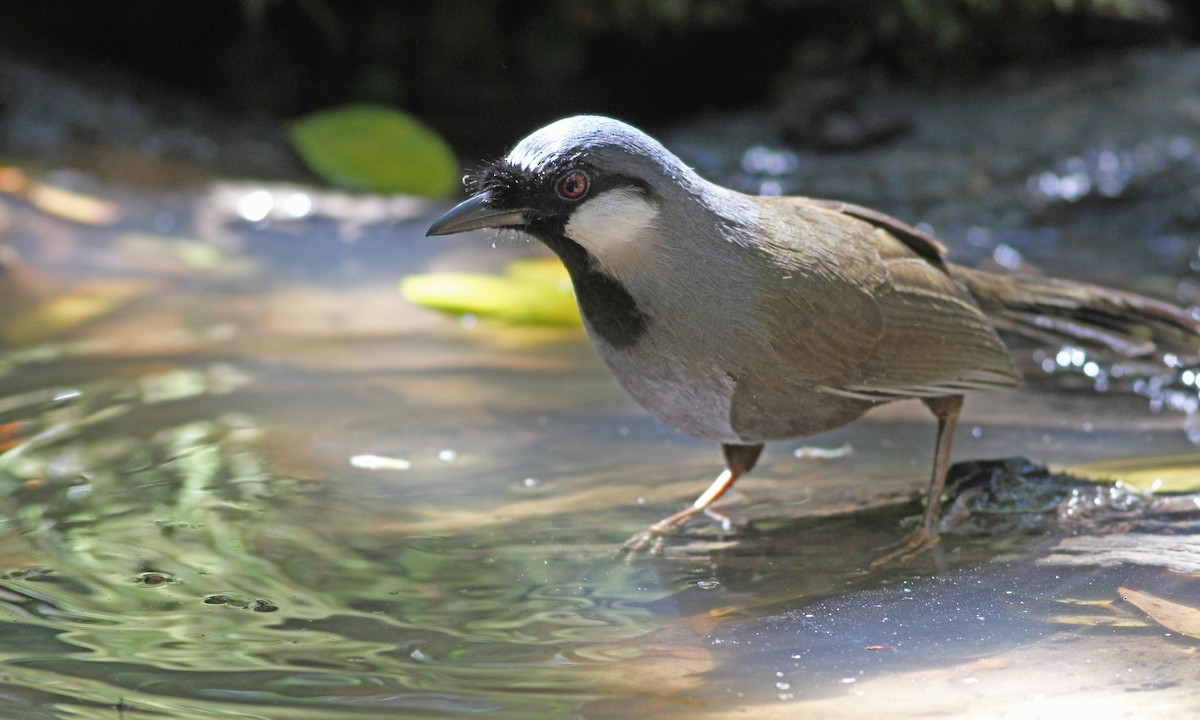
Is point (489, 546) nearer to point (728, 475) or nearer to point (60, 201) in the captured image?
point (728, 475)

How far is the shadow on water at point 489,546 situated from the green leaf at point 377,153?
1.99 m

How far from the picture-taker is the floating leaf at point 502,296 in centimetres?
598

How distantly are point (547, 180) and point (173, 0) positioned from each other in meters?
6.98

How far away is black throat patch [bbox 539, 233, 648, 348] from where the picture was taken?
362 cm

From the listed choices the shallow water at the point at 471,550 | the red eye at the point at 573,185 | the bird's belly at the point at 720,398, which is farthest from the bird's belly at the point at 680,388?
the red eye at the point at 573,185

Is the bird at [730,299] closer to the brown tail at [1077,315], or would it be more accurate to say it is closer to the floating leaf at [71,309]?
the brown tail at [1077,315]

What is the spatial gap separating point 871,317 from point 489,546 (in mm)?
1353

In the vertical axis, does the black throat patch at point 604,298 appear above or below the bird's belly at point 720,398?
above

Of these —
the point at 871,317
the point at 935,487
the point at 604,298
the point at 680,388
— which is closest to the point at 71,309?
the point at 604,298

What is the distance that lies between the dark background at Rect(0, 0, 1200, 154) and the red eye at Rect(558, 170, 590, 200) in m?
5.45

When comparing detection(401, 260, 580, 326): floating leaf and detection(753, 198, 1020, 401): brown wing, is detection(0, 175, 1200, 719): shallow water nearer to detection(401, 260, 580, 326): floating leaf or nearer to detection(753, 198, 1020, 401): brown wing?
detection(401, 260, 580, 326): floating leaf

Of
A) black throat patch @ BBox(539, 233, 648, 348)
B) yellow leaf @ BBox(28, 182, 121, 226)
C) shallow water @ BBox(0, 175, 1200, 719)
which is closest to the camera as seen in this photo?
shallow water @ BBox(0, 175, 1200, 719)

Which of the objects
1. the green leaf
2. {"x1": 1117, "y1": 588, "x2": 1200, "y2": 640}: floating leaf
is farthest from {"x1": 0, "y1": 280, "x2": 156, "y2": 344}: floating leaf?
{"x1": 1117, "y1": 588, "x2": 1200, "y2": 640}: floating leaf

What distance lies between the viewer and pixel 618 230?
3.58 meters
